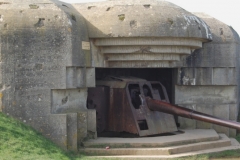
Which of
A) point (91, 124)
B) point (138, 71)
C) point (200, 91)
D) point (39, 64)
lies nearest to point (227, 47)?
point (200, 91)

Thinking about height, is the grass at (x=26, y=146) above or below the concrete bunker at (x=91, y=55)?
below

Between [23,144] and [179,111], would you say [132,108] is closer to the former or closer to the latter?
[179,111]

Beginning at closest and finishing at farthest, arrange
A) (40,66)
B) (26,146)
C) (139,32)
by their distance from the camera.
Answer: (26,146), (40,66), (139,32)

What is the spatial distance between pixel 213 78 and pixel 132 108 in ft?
7.71

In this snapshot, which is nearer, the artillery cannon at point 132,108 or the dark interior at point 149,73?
the artillery cannon at point 132,108

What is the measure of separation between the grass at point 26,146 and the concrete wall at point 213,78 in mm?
2265

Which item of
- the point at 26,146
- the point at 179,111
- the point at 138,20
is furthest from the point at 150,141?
the point at 26,146

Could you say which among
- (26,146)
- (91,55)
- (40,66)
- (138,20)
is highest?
→ (138,20)

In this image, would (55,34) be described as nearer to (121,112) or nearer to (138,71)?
(121,112)

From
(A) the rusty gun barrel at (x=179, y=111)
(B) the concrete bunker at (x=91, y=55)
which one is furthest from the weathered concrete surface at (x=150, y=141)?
(A) the rusty gun barrel at (x=179, y=111)

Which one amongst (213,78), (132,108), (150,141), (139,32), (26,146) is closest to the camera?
(26,146)

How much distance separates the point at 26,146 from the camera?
23.2 feet

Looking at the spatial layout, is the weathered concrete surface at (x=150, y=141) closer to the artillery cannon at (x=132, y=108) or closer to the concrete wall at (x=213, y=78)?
the artillery cannon at (x=132, y=108)

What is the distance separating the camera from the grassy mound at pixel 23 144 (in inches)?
267
